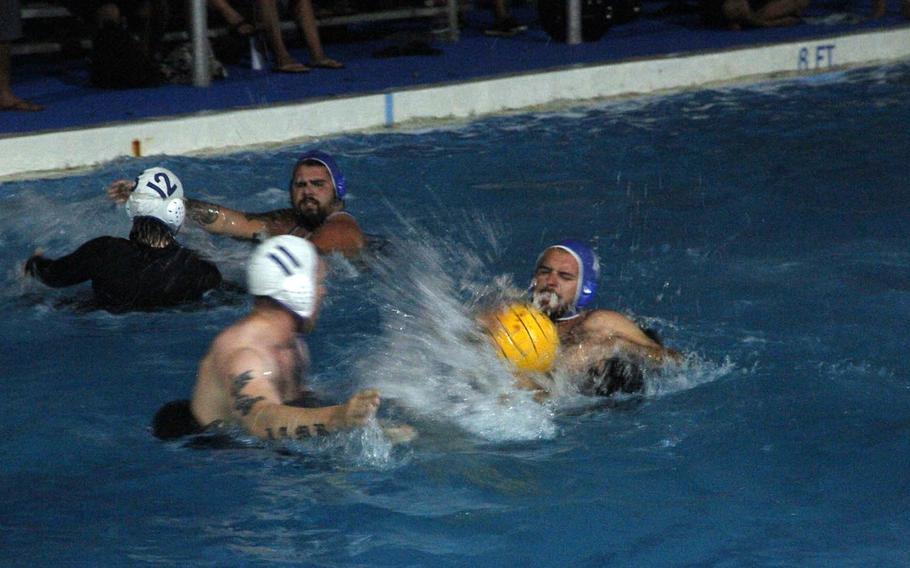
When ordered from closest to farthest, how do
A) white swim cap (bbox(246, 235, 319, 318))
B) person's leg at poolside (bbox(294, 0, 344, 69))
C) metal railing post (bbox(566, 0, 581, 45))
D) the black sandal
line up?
white swim cap (bbox(246, 235, 319, 318))
person's leg at poolside (bbox(294, 0, 344, 69))
the black sandal
metal railing post (bbox(566, 0, 581, 45))

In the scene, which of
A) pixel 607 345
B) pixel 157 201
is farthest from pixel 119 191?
pixel 607 345

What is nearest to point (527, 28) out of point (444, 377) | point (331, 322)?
point (331, 322)

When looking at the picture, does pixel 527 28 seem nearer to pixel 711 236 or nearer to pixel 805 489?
pixel 711 236

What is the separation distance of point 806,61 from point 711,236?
623cm

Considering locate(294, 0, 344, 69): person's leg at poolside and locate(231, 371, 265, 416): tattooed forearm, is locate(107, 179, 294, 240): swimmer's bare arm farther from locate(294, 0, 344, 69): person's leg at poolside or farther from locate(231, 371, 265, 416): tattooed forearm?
locate(294, 0, 344, 69): person's leg at poolside

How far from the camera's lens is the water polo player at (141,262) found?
23.9 feet

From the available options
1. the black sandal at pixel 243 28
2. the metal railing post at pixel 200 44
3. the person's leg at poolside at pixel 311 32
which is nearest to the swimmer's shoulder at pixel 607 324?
the metal railing post at pixel 200 44

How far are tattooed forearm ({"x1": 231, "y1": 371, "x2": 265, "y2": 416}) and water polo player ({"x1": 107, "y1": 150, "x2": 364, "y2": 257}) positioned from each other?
129 inches

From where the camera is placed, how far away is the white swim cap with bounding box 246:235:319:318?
5.12 m

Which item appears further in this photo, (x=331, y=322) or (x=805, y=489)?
(x=331, y=322)

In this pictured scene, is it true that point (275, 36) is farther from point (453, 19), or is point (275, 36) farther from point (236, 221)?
point (236, 221)

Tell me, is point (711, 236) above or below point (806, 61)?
below

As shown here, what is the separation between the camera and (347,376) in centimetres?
694

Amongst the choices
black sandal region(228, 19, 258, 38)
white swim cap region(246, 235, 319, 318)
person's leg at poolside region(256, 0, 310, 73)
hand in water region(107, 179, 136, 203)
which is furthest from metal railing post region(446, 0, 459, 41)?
white swim cap region(246, 235, 319, 318)
